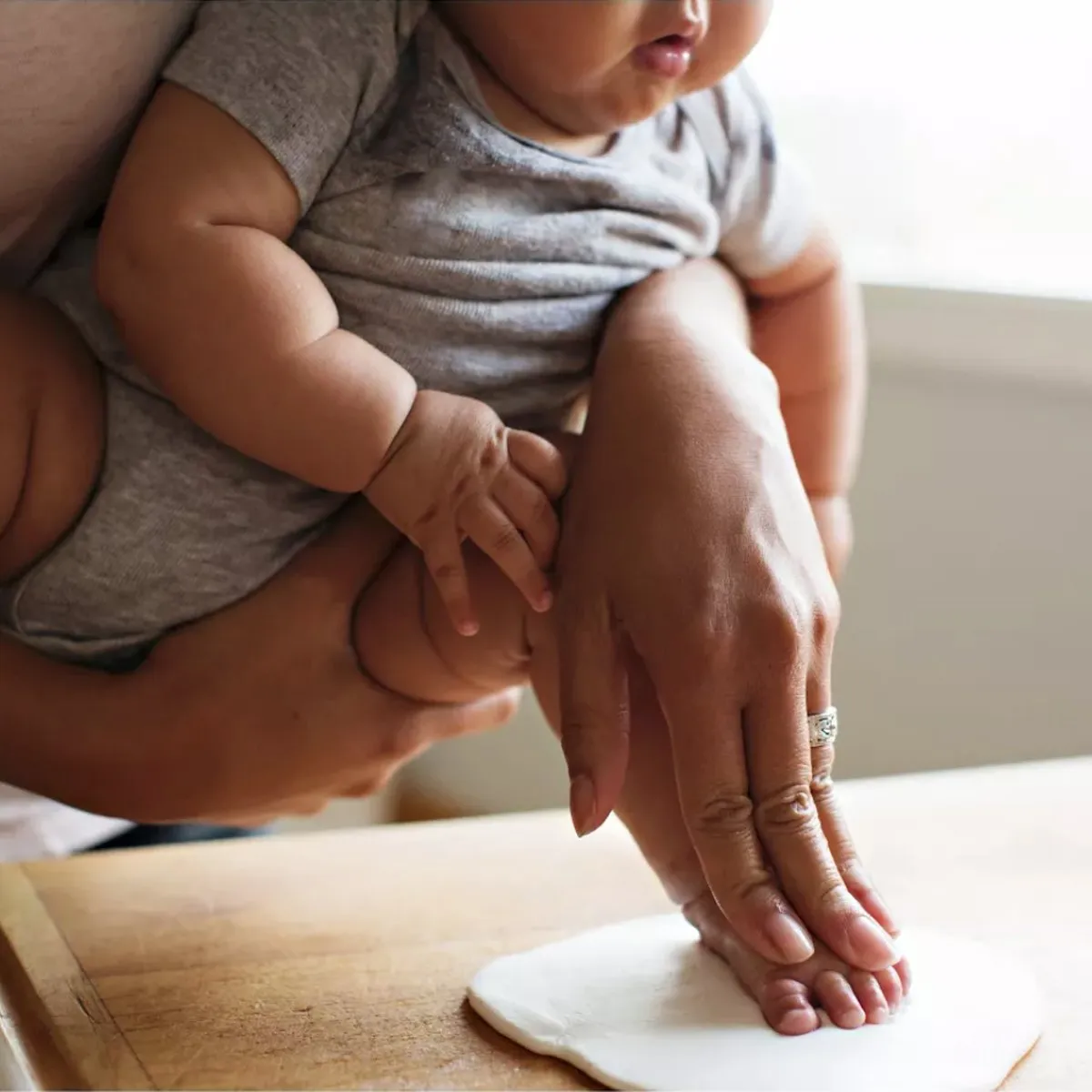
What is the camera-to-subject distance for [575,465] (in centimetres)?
64

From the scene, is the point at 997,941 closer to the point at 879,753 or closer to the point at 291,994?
the point at 291,994

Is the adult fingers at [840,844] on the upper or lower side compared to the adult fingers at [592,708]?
lower

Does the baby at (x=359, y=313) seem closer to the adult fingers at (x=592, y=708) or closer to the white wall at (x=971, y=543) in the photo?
the adult fingers at (x=592, y=708)

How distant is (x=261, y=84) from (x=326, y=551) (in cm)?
22

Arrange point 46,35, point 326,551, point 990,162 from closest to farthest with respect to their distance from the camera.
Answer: point 46,35
point 326,551
point 990,162

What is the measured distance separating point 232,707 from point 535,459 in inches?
A: 7.7

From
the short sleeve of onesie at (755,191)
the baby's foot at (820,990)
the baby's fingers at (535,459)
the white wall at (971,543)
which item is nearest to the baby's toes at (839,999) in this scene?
the baby's foot at (820,990)

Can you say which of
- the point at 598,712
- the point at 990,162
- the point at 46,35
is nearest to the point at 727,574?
the point at 598,712

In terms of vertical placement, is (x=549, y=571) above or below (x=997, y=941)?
above

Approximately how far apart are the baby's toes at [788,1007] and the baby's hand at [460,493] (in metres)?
0.18

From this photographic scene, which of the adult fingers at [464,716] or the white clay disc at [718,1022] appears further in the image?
the adult fingers at [464,716]

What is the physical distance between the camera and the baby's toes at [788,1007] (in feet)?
1.83

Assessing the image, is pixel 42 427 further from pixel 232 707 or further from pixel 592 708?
pixel 592 708

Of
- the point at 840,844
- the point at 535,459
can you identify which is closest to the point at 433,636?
the point at 535,459
